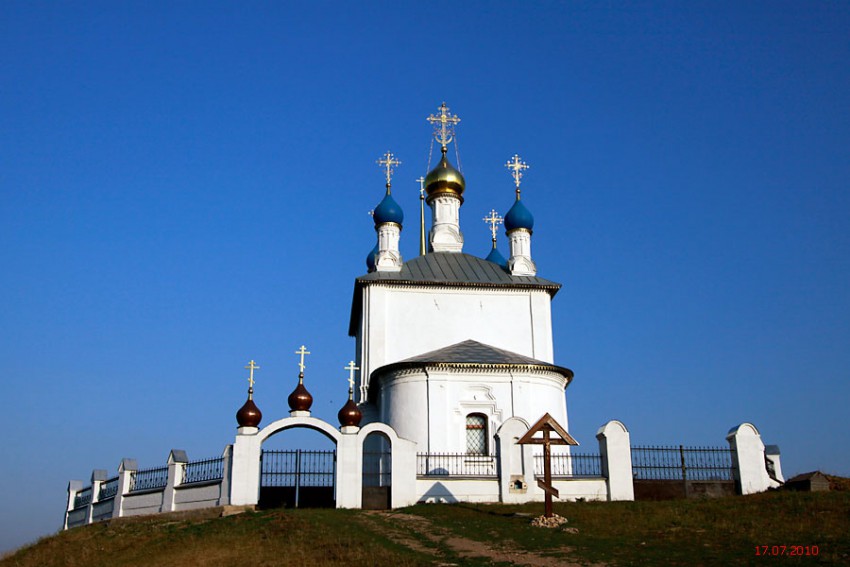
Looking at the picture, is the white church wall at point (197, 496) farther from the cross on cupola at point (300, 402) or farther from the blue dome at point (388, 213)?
the blue dome at point (388, 213)

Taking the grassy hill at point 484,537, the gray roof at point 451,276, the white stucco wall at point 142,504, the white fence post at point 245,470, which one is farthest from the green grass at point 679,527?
the gray roof at point 451,276

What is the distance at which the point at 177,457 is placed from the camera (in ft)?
65.1

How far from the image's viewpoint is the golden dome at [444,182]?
101ft

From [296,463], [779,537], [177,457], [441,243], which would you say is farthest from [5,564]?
[441,243]

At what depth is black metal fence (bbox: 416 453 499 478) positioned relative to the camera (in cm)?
2031

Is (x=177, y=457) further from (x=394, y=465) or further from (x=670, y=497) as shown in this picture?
(x=670, y=497)

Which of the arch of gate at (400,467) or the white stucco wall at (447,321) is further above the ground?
the white stucco wall at (447,321)

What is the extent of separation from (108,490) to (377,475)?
7.40 meters

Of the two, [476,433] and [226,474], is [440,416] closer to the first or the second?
[476,433]

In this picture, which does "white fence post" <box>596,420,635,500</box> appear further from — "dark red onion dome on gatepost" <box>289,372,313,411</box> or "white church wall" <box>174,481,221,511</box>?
"white church wall" <box>174,481,221,511</box>

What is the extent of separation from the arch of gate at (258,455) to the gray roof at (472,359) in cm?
441

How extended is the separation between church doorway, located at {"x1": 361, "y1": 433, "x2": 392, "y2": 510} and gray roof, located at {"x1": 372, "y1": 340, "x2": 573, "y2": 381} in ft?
6.71
